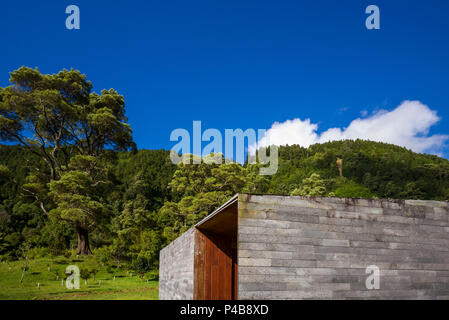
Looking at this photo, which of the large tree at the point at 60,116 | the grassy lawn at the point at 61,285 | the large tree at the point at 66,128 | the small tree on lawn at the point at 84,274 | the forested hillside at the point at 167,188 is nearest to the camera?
the grassy lawn at the point at 61,285

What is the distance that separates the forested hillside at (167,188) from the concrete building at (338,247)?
16602 millimetres

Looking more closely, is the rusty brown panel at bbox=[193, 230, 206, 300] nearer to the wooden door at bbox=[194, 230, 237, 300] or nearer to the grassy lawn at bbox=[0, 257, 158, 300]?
the wooden door at bbox=[194, 230, 237, 300]

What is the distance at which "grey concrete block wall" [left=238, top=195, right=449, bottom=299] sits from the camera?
412 centimetres

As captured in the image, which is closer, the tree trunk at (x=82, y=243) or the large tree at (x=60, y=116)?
the large tree at (x=60, y=116)

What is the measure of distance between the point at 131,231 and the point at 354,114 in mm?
26590

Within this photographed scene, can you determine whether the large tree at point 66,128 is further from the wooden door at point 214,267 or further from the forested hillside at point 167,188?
the wooden door at point 214,267

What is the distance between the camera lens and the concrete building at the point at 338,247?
162 inches

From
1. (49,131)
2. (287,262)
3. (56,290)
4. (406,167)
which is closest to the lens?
(287,262)

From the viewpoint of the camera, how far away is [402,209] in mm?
4906

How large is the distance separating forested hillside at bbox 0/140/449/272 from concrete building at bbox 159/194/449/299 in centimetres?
1660

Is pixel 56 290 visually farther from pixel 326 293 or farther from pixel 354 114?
pixel 354 114

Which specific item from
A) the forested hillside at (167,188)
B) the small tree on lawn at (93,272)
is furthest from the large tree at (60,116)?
the small tree on lawn at (93,272)

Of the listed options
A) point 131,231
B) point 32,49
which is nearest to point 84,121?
point 32,49

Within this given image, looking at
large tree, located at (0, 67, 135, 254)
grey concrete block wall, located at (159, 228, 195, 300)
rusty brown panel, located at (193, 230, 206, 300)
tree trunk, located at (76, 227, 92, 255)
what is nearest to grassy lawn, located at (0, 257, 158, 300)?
tree trunk, located at (76, 227, 92, 255)
